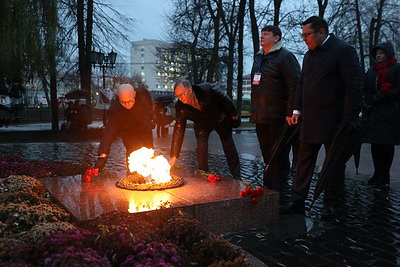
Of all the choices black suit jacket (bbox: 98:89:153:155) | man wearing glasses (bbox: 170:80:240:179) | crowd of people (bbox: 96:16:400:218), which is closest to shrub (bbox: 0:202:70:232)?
crowd of people (bbox: 96:16:400:218)

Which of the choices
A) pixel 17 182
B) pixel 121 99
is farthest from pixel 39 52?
pixel 17 182

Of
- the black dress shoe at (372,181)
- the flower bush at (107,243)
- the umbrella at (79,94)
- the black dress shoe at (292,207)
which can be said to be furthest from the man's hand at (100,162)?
the umbrella at (79,94)

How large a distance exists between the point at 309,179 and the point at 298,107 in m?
0.87

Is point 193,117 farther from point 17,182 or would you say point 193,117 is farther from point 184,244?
point 184,244

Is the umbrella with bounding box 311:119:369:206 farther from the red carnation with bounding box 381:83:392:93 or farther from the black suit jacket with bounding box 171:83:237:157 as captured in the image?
the red carnation with bounding box 381:83:392:93

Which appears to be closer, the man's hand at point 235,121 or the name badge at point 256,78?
the name badge at point 256,78

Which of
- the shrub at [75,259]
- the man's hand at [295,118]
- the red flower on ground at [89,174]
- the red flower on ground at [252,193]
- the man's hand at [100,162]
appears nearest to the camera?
the shrub at [75,259]

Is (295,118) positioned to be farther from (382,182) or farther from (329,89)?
(382,182)

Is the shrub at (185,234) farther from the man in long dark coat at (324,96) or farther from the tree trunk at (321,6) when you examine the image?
the tree trunk at (321,6)

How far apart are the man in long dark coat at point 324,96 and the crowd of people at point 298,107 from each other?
0.03 ft

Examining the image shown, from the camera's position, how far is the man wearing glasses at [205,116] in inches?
226

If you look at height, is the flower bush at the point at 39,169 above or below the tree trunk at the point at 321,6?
below

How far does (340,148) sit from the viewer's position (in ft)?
14.1

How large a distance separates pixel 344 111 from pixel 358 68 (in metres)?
0.49
